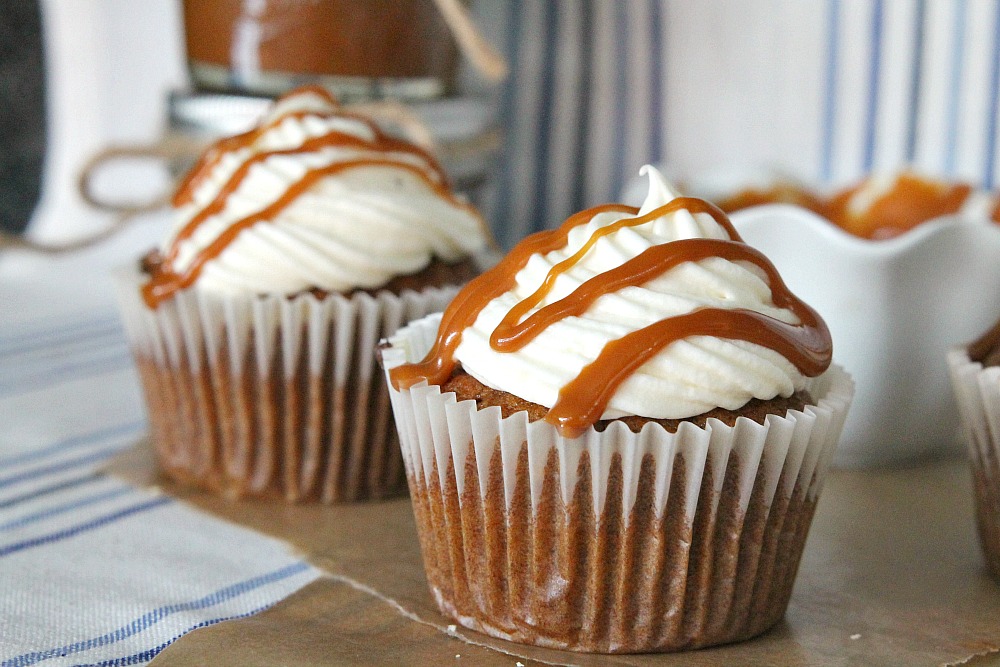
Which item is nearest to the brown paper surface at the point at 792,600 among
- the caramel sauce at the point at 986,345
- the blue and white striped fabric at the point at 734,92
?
the caramel sauce at the point at 986,345

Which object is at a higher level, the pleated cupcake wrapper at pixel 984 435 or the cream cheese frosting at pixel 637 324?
the cream cheese frosting at pixel 637 324

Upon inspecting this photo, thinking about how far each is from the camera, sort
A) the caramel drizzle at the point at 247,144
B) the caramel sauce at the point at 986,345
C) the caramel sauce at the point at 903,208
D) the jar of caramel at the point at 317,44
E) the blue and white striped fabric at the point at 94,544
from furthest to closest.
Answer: the jar of caramel at the point at 317,44 < the caramel sauce at the point at 903,208 < the caramel drizzle at the point at 247,144 < the caramel sauce at the point at 986,345 < the blue and white striped fabric at the point at 94,544

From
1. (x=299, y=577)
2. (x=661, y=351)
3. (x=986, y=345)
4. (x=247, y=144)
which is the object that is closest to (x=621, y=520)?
(x=661, y=351)

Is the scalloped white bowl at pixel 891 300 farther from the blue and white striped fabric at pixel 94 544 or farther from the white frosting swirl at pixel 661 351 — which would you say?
the blue and white striped fabric at pixel 94 544

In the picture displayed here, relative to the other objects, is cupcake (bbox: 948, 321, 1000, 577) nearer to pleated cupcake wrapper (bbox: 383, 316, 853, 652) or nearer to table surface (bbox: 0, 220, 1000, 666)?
table surface (bbox: 0, 220, 1000, 666)

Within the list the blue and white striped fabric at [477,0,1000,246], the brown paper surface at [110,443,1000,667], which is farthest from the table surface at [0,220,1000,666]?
the blue and white striped fabric at [477,0,1000,246]

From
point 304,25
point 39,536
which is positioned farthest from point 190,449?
point 304,25
